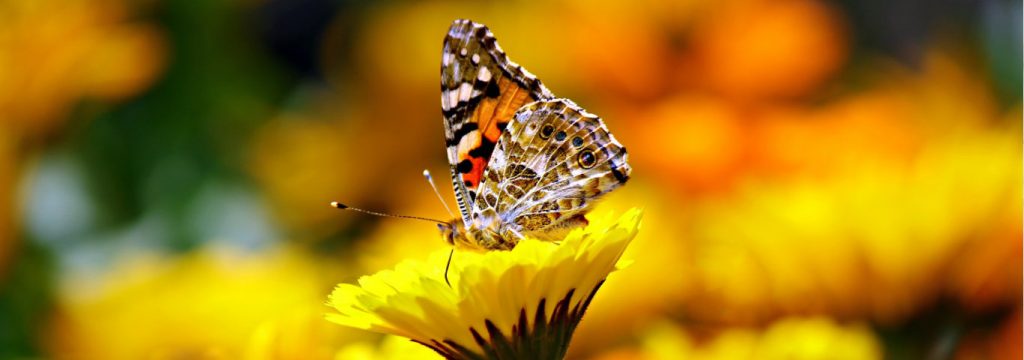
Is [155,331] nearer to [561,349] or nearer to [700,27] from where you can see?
[561,349]

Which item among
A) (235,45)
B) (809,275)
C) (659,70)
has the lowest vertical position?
(809,275)

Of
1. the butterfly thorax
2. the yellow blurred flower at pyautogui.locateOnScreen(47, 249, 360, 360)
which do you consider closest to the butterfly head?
the butterfly thorax

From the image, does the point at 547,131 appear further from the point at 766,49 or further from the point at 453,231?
the point at 766,49

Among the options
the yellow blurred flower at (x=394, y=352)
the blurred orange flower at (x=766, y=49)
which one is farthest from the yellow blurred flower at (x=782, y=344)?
the blurred orange flower at (x=766, y=49)

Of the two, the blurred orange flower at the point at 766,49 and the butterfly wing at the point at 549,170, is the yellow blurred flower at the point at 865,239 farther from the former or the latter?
the blurred orange flower at the point at 766,49

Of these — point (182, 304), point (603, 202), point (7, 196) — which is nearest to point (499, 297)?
point (603, 202)

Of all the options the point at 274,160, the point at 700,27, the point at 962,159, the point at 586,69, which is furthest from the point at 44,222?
the point at 962,159
